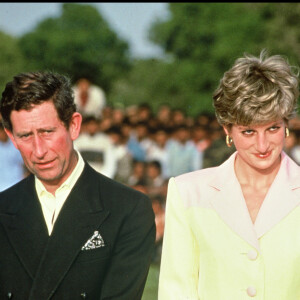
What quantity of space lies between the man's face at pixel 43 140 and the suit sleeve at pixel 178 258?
0.57 m

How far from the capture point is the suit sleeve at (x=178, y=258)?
376 cm

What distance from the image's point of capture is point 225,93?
12.1 ft

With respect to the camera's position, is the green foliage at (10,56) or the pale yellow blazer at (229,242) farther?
the green foliage at (10,56)

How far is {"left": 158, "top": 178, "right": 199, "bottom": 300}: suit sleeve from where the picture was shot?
148 inches

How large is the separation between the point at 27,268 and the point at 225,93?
1.29 metres

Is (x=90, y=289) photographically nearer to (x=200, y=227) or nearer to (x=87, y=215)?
(x=87, y=215)

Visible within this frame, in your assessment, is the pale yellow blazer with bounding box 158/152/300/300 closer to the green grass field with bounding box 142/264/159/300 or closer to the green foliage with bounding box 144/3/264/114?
the green grass field with bounding box 142/264/159/300

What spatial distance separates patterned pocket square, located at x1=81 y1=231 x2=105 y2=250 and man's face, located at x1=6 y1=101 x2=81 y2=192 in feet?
1.12

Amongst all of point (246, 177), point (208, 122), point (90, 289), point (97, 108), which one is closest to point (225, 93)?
point (246, 177)

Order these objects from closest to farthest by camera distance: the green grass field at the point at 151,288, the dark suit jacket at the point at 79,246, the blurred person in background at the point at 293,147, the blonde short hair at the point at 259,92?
1. the blonde short hair at the point at 259,92
2. the dark suit jacket at the point at 79,246
3. the green grass field at the point at 151,288
4. the blurred person in background at the point at 293,147

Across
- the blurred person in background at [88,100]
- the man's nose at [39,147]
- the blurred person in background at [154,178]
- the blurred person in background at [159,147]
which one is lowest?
the man's nose at [39,147]

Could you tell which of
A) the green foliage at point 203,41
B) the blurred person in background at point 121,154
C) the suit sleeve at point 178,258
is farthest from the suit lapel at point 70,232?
Answer: the green foliage at point 203,41

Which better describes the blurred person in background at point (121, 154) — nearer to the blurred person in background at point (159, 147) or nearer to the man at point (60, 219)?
the blurred person in background at point (159, 147)

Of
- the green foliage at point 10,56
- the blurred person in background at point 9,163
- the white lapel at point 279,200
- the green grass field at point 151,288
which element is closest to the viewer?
the white lapel at point 279,200
